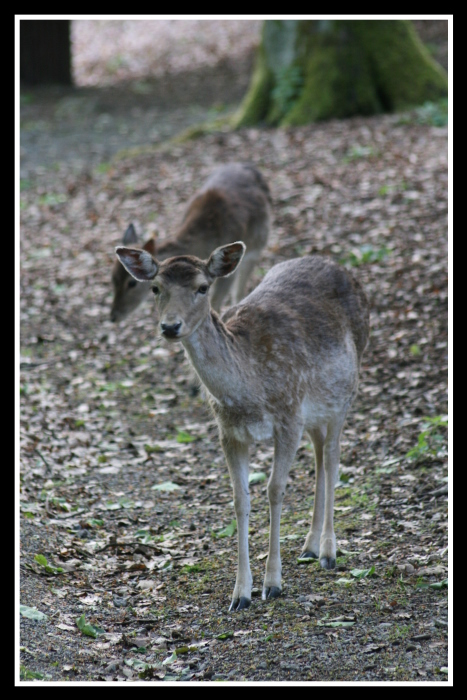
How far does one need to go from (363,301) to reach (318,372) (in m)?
1.01

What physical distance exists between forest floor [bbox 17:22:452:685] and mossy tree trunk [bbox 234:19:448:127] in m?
0.62

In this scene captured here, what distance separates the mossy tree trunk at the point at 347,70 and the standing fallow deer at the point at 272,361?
36.1ft

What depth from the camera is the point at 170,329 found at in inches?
197

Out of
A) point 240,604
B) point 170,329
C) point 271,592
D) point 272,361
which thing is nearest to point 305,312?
point 272,361

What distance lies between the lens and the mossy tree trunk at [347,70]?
1642 centimetres

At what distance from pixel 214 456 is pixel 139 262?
3191 millimetres

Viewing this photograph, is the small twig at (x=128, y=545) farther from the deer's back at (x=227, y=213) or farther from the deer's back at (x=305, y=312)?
the deer's back at (x=227, y=213)

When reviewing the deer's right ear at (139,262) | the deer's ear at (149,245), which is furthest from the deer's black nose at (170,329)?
the deer's ear at (149,245)

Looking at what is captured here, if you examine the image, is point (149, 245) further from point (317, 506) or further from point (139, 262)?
point (317, 506)

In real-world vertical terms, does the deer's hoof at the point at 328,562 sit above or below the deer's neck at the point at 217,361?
below

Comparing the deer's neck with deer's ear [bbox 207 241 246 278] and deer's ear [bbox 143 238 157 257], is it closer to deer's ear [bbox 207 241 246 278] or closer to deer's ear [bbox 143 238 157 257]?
deer's ear [bbox 207 241 246 278]

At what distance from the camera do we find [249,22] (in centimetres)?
2962

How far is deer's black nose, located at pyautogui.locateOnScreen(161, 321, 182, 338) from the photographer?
5.01 meters

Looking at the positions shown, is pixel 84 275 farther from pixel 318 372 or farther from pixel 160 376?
pixel 318 372
